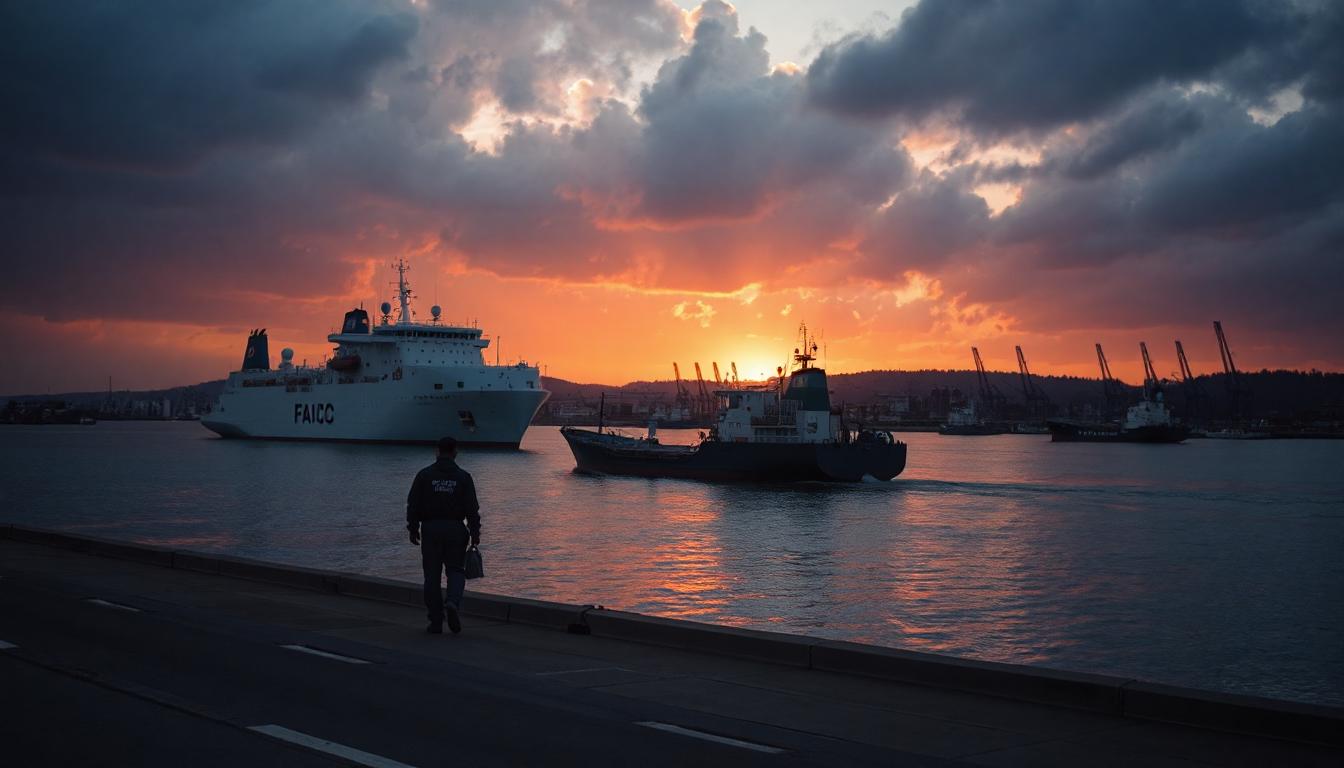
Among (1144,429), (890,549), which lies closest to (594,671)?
(890,549)

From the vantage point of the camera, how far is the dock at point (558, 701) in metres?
6.38

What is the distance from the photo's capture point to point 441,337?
89.1 meters

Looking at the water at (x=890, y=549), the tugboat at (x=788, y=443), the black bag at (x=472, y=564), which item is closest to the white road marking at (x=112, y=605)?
the black bag at (x=472, y=564)

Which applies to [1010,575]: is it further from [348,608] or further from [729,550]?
[348,608]

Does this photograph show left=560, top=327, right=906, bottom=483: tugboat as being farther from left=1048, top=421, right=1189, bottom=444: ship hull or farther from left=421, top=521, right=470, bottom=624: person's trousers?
left=1048, top=421, right=1189, bottom=444: ship hull

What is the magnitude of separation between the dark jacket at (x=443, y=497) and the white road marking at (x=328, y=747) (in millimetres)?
3713

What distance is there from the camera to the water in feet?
57.2

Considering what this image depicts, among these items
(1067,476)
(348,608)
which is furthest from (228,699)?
(1067,476)

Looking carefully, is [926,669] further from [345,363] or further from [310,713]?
[345,363]

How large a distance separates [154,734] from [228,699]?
0.97 meters

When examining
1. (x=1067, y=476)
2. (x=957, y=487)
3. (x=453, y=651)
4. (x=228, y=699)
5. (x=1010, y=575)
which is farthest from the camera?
(x=1067, y=476)

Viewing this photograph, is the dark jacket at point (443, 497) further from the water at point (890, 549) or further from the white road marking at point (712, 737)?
the water at point (890, 549)

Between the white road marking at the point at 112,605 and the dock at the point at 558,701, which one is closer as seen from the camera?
the dock at the point at 558,701

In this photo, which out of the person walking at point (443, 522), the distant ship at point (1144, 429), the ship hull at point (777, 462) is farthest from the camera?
the distant ship at point (1144, 429)
